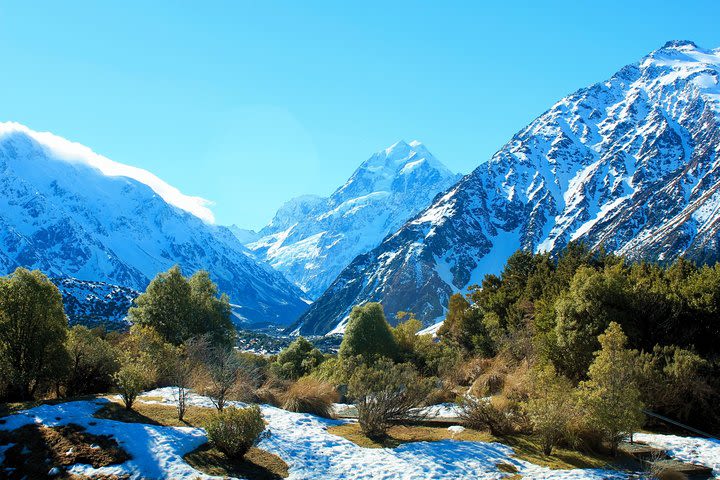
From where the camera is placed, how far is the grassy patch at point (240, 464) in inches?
665

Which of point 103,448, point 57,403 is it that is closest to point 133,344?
point 57,403

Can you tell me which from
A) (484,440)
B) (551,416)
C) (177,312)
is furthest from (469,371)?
(177,312)

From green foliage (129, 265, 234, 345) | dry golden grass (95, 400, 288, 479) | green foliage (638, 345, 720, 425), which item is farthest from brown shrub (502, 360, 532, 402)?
green foliage (129, 265, 234, 345)

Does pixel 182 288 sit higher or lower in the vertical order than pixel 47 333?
higher

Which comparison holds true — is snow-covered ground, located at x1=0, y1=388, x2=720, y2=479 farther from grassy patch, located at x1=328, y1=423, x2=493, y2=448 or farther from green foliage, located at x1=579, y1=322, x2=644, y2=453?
green foliage, located at x1=579, y1=322, x2=644, y2=453

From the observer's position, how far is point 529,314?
43594 mm

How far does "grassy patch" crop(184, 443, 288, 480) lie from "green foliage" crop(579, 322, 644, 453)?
1195 centimetres

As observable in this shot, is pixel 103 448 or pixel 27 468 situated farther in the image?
pixel 103 448

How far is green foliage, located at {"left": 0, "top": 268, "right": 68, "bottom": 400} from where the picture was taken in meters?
24.3

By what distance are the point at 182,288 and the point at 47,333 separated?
23749 mm

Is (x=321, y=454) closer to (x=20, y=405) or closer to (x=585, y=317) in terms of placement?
(x=20, y=405)

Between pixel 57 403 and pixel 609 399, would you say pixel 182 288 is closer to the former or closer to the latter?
Answer: pixel 57 403

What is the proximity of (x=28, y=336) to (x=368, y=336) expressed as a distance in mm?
29134

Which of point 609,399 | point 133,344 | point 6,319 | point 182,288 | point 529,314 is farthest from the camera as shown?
point 182,288
